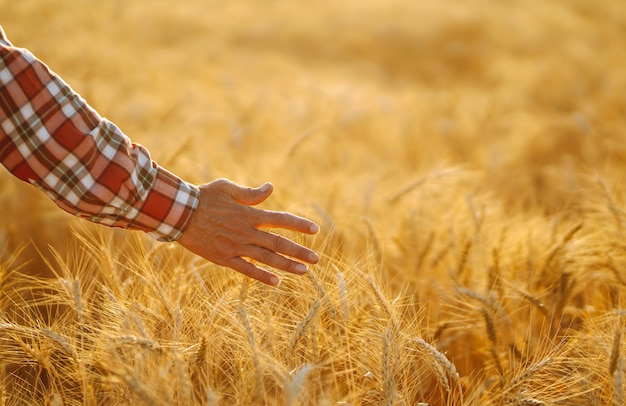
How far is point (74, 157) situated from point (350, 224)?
994 millimetres

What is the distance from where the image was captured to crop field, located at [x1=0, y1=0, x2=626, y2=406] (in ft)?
3.25

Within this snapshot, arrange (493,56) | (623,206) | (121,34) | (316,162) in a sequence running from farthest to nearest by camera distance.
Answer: (493,56) → (121,34) → (316,162) → (623,206)

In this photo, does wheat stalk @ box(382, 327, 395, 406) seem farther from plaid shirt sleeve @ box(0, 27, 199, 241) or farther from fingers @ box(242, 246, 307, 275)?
plaid shirt sleeve @ box(0, 27, 199, 241)

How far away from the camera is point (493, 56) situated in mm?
5957

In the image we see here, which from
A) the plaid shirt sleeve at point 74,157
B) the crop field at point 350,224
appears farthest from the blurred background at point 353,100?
the plaid shirt sleeve at point 74,157

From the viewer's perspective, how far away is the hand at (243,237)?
3.52 ft

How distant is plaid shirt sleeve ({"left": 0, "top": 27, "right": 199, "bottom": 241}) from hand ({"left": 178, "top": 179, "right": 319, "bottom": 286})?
1.9 inches

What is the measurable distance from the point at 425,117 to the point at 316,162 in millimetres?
1122

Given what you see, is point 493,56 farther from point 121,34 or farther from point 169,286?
point 169,286

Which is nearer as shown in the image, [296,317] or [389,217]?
[296,317]

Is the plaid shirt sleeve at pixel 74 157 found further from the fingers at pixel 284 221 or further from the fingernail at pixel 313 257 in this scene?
the fingernail at pixel 313 257

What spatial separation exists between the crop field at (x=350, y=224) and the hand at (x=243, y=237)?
0.24 ft

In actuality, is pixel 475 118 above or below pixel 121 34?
below

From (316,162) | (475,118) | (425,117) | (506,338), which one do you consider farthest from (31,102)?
(475,118)
